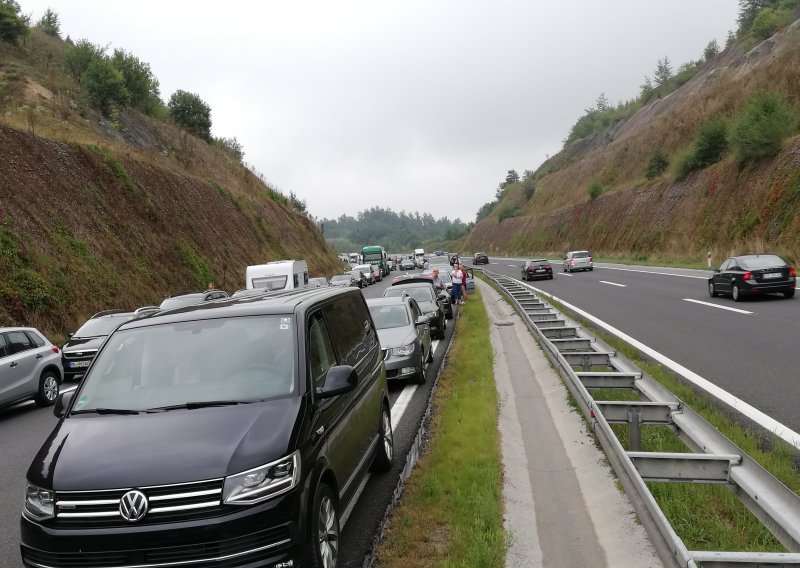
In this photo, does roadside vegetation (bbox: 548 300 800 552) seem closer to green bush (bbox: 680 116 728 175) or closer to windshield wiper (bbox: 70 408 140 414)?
windshield wiper (bbox: 70 408 140 414)

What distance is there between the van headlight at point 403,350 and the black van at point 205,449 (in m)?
5.02

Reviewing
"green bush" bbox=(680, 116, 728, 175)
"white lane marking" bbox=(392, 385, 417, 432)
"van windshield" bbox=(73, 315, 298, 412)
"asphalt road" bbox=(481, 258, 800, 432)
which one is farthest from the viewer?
"green bush" bbox=(680, 116, 728, 175)

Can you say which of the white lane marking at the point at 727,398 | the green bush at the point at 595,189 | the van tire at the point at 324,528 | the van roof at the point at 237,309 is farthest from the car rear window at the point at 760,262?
the green bush at the point at 595,189

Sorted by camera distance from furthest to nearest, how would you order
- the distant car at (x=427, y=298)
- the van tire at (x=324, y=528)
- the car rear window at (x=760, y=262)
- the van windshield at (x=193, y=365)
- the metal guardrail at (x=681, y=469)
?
the car rear window at (x=760, y=262) → the distant car at (x=427, y=298) → the van windshield at (x=193, y=365) → the van tire at (x=324, y=528) → the metal guardrail at (x=681, y=469)

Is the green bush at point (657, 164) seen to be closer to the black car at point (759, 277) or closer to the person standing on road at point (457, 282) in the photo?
the person standing on road at point (457, 282)

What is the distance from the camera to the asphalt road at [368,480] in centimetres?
478

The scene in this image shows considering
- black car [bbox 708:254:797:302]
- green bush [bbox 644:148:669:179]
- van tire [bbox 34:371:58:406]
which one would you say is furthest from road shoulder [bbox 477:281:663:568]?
green bush [bbox 644:148:669:179]

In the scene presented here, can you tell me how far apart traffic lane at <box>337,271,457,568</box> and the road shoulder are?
1076 mm

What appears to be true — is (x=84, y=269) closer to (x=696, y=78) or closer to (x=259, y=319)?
(x=259, y=319)

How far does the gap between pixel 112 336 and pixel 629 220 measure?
60337 millimetres

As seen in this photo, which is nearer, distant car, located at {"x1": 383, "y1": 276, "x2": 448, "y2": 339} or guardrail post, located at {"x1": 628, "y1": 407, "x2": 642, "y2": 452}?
guardrail post, located at {"x1": 628, "y1": 407, "x2": 642, "y2": 452}

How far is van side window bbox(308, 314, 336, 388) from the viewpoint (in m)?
4.51

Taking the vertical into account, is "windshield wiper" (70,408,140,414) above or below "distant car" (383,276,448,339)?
above

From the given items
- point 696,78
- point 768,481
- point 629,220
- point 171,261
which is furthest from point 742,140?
point 696,78
